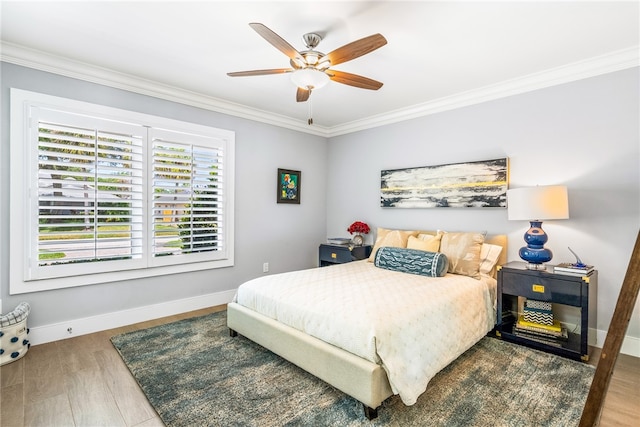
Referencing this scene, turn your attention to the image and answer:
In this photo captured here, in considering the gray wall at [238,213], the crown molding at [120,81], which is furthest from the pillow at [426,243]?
the crown molding at [120,81]

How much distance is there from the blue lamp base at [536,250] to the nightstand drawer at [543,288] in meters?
0.15

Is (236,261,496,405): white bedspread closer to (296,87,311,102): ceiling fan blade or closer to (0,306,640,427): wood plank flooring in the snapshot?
(0,306,640,427): wood plank flooring

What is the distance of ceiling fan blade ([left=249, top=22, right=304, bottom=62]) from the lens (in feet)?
6.13

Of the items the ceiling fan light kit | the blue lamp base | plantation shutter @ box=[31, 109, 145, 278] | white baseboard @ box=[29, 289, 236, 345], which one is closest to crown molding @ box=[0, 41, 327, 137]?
plantation shutter @ box=[31, 109, 145, 278]

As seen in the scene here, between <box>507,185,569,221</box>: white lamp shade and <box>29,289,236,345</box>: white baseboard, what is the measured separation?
3376 mm

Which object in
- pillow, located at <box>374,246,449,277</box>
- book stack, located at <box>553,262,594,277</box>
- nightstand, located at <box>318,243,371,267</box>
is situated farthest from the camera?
nightstand, located at <box>318,243,371,267</box>

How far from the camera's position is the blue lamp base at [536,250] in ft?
9.23

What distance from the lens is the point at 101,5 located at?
211 centimetres

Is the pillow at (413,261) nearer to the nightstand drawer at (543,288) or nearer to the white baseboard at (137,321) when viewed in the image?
the nightstand drawer at (543,288)

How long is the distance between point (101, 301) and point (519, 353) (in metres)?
3.88

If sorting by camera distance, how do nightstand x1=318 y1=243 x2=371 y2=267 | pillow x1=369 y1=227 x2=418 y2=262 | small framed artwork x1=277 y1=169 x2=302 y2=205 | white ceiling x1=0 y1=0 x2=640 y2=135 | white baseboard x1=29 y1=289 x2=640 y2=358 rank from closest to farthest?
1. white ceiling x1=0 y1=0 x2=640 y2=135
2. white baseboard x1=29 y1=289 x2=640 y2=358
3. pillow x1=369 y1=227 x2=418 y2=262
4. nightstand x1=318 y1=243 x2=371 y2=267
5. small framed artwork x1=277 y1=169 x2=302 y2=205

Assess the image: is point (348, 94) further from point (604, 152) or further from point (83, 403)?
point (83, 403)

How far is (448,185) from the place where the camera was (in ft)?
12.3

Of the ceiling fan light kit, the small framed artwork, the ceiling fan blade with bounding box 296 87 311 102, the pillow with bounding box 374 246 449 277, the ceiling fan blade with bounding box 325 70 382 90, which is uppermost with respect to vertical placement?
the ceiling fan blade with bounding box 325 70 382 90
